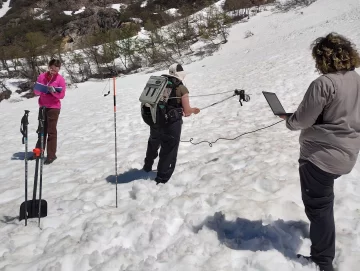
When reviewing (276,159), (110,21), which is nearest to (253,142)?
(276,159)

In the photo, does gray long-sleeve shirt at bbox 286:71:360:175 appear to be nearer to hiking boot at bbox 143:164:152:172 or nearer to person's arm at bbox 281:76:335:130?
person's arm at bbox 281:76:335:130

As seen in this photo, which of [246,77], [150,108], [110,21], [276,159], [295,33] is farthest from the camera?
[110,21]

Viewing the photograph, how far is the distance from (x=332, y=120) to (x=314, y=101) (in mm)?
265

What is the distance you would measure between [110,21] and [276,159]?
233ft

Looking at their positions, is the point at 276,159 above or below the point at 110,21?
below

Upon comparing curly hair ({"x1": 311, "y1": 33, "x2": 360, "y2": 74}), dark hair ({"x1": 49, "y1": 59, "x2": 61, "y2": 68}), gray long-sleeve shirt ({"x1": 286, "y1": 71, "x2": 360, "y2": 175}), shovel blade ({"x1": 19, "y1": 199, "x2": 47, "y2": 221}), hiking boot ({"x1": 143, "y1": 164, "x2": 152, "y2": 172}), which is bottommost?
shovel blade ({"x1": 19, "y1": 199, "x2": 47, "y2": 221})

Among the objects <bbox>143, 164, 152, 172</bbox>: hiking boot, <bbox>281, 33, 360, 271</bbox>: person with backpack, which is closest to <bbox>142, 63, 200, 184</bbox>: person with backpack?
<bbox>143, 164, 152, 172</bbox>: hiking boot

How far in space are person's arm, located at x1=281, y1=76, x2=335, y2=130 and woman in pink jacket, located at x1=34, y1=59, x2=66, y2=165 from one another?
224 inches

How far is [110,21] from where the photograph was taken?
69188 mm

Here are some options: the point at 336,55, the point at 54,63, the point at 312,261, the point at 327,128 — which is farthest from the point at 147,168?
the point at 336,55

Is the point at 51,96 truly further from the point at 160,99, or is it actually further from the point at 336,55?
the point at 336,55

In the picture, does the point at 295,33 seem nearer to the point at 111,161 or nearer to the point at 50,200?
the point at 111,161

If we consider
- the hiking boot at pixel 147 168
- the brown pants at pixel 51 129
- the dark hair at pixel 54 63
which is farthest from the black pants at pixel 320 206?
the brown pants at pixel 51 129

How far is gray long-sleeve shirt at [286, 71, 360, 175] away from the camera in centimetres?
247
